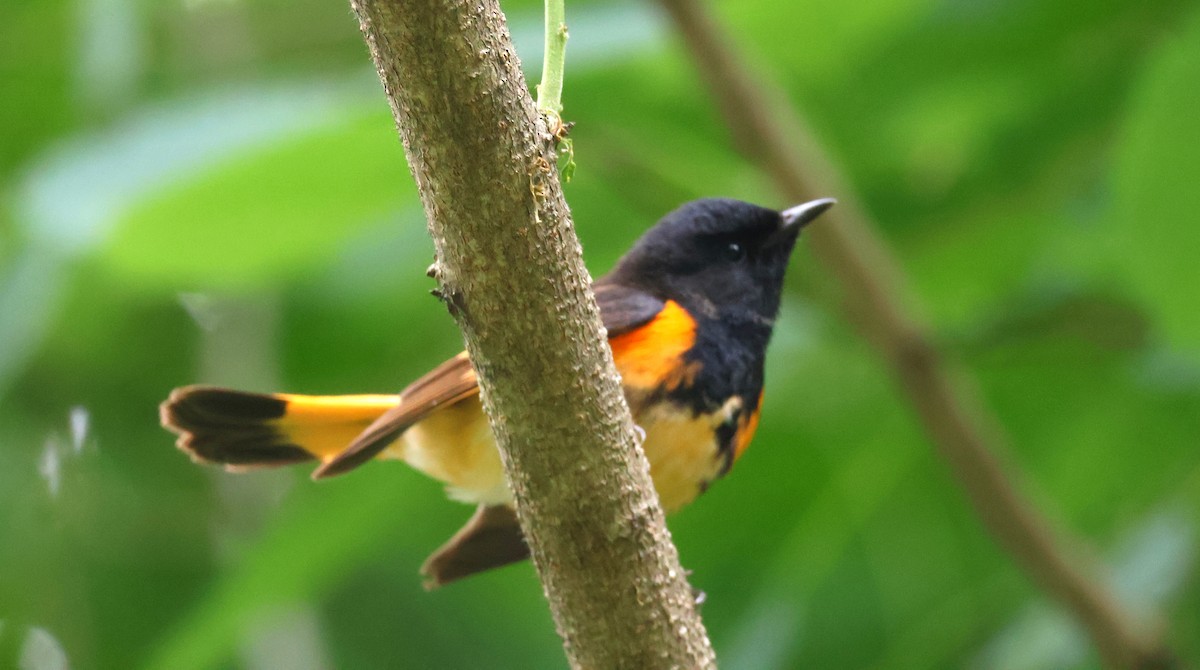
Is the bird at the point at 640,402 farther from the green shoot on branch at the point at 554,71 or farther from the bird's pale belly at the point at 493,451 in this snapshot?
the green shoot on branch at the point at 554,71

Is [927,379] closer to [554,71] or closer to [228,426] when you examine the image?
[228,426]

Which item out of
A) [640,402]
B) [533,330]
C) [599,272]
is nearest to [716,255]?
[599,272]

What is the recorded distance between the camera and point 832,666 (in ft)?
15.3

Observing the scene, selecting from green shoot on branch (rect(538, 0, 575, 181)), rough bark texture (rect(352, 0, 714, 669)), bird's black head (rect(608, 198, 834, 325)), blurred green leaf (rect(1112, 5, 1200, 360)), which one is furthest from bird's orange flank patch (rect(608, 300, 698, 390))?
green shoot on branch (rect(538, 0, 575, 181))

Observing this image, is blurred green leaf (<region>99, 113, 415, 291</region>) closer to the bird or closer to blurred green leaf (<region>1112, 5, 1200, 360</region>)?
the bird

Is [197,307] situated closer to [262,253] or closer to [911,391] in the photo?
[262,253]

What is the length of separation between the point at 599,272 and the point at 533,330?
2764 millimetres

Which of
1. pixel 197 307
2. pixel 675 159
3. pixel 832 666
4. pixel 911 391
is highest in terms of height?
pixel 197 307

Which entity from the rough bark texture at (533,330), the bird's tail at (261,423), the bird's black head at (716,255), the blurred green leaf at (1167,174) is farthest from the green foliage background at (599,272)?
the rough bark texture at (533,330)

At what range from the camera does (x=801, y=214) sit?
3955mm

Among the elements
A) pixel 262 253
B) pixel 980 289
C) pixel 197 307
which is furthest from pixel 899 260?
pixel 197 307

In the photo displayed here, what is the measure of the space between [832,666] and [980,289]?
4.20 ft

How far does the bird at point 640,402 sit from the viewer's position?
352cm

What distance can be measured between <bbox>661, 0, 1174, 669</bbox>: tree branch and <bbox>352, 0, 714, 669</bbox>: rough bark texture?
6.89ft
